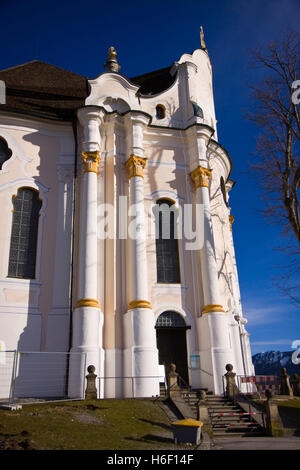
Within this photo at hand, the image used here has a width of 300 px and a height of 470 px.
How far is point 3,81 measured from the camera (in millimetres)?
20703

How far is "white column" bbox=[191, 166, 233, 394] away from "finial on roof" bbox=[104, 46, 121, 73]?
29.7ft

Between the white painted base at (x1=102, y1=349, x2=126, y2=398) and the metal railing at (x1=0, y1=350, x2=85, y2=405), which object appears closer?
the metal railing at (x1=0, y1=350, x2=85, y2=405)

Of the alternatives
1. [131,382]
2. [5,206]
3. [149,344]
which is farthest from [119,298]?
[5,206]

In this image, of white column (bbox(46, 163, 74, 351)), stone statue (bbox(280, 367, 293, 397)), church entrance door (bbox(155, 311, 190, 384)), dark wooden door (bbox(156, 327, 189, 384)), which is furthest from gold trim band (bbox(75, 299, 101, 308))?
stone statue (bbox(280, 367, 293, 397))

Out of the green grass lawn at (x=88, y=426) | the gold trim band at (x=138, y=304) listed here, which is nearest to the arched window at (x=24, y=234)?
the gold trim band at (x=138, y=304)

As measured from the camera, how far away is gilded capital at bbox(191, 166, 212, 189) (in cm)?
1938

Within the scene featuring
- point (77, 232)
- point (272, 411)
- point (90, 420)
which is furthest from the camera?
point (77, 232)

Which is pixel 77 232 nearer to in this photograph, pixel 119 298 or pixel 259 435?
pixel 119 298

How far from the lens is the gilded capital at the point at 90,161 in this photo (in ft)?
58.4

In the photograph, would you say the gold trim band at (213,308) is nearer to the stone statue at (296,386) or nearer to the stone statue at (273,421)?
the stone statue at (296,386)

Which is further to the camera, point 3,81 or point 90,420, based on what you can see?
point 3,81

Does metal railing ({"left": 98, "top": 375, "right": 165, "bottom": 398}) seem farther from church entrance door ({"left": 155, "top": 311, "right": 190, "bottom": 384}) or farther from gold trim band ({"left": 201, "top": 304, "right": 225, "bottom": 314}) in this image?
gold trim band ({"left": 201, "top": 304, "right": 225, "bottom": 314})

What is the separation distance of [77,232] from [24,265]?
8.39ft

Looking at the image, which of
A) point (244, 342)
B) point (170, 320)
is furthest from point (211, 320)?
point (244, 342)
